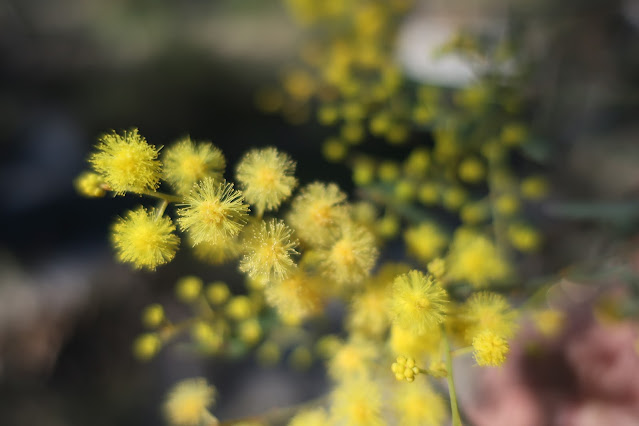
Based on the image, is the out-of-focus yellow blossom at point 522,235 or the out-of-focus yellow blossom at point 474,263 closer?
the out-of-focus yellow blossom at point 474,263

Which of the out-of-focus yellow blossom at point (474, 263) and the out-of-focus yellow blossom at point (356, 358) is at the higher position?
the out-of-focus yellow blossom at point (474, 263)

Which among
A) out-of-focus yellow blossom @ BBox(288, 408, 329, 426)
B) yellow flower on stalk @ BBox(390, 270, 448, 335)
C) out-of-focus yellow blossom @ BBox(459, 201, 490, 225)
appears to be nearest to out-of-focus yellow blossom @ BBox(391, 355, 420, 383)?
yellow flower on stalk @ BBox(390, 270, 448, 335)

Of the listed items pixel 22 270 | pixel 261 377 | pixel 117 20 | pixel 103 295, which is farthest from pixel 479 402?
pixel 117 20

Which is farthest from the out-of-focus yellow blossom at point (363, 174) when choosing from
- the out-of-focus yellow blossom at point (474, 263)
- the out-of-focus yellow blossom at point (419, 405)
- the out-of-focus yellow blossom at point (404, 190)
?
the out-of-focus yellow blossom at point (419, 405)

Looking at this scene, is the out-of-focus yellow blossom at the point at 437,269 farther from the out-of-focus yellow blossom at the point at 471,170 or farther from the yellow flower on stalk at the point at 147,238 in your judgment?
the out-of-focus yellow blossom at the point at 471,170

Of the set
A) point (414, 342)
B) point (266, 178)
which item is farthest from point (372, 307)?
point (266, 178)

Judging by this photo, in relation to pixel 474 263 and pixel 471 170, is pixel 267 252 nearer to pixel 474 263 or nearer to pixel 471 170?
pixel 474 263

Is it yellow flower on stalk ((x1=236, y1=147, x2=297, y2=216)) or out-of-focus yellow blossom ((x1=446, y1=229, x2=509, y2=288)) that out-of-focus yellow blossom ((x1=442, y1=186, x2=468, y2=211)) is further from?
yellow flower on stalk ((x1=236, y1=147, x2=297, y2=216))
